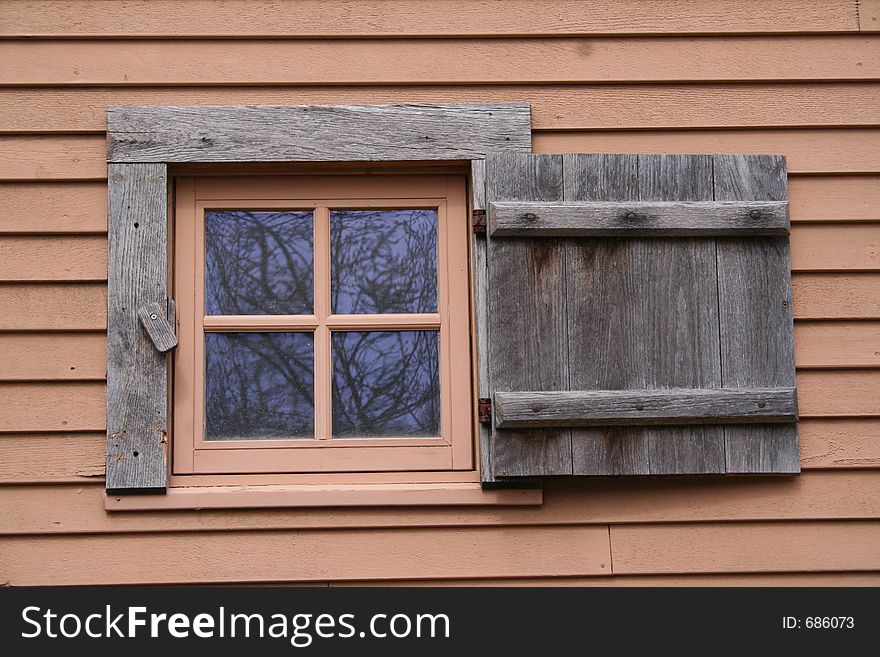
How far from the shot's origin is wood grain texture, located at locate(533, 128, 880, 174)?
2.85m

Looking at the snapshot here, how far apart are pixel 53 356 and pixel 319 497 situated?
0.86 metres

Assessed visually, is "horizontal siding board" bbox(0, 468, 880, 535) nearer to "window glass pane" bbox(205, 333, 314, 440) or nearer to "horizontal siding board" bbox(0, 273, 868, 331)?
"window glass pane" bbox(205, 333, 314, 440)

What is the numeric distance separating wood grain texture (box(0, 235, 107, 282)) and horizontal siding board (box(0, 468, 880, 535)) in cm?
49

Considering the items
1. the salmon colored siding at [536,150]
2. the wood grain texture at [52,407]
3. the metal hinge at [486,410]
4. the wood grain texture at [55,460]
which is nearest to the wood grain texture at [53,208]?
the salmon colored siding at [536,150]

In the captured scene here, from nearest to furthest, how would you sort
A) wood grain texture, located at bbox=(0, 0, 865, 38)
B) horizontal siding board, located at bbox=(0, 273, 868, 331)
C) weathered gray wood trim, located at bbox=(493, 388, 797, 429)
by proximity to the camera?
weathered gray wood trim, located at bbox=(493, 388, 797, 429) < horizontal siding board, located at bbox=(0, 273, 868, 331) < wood grain texture, located at bbox=(0, 0, 865, 38)

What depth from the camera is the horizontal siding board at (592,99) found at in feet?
9.25

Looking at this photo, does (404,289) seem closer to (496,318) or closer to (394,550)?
(496,318)

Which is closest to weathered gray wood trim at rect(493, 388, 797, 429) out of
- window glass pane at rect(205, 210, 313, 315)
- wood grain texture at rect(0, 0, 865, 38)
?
window glass pane at rect(205, 210, 313, 315)

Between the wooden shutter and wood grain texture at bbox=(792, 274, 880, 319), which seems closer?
the wooden shutter

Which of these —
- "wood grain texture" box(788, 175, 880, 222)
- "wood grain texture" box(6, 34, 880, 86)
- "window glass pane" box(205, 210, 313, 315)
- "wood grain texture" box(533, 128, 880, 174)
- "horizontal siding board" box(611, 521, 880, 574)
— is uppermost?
"wood grain texture" box(6, 34, 880, 86)

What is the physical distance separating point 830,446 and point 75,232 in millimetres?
2274

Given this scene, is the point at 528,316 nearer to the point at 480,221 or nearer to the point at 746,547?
the point at 480,221

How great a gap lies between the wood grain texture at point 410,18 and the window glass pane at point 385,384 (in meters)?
0.92

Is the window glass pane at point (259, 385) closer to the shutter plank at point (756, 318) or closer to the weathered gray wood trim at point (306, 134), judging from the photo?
the weathered gray wood trim at point (306, 134)
